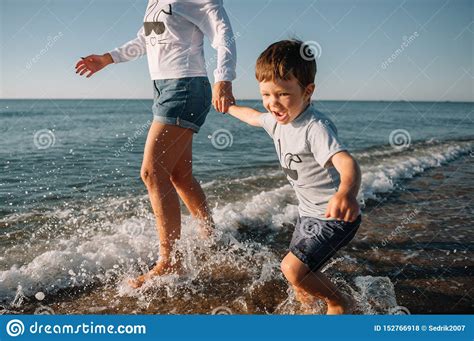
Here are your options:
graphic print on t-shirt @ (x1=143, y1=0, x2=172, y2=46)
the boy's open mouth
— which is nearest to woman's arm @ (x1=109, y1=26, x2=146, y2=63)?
graphic print on t-shirt @ (x1=143, y1=0, x2=172, y2=46)

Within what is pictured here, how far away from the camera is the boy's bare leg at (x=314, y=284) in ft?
7.54

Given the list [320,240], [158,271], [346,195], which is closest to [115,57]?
[158,271]

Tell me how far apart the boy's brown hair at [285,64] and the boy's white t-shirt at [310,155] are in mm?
188

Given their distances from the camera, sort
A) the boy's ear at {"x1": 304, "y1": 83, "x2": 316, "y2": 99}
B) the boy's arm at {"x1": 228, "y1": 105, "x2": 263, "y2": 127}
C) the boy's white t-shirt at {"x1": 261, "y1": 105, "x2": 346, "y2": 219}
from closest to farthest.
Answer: the boy's white t-shirt at {"x1": 261, "y1": 105, "x2": 346, "y2": 219} → the boy's ear at {"x1": 304, "y1": 83, "x2": 316, "y2": 99} → the boy's arm at {"x1": 228, "y1": 105, "x2": 263, "y2": 127}

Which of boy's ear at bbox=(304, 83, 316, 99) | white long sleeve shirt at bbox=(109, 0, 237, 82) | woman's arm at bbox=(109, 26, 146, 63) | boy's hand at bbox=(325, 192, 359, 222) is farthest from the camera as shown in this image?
woman's arm at bbox=(109, 26, 146, 63)

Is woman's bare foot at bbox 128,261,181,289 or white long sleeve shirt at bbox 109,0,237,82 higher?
white long sleeve shirt at bbox 109,0,237,82

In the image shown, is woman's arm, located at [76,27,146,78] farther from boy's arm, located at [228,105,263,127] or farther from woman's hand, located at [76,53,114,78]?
boy's arm, located at [228,105,263,127]

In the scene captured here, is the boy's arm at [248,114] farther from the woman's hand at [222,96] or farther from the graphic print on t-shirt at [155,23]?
the graphic print on t-shirt at [155,23]

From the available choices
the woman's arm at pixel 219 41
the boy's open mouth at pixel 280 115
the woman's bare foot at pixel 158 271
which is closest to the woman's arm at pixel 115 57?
the woman's arm at pixel 219 41

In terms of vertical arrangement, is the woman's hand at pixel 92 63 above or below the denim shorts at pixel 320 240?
above

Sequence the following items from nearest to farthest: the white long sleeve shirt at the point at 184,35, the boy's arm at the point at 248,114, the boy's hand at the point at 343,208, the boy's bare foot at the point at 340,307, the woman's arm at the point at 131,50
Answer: the boy's hand at the point at 343,208 → the boy's bare foot at the point at 340,307 → the boy's arm at the point at 248,114 → the white long sleeve shirt at the point at 184,35 → the woman's arm at the point at 131,50

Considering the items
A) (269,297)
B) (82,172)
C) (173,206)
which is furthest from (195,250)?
(82,172)

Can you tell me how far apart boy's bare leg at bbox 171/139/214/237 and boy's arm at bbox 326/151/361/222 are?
1421mm

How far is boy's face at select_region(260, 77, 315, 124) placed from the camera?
2205 mm
